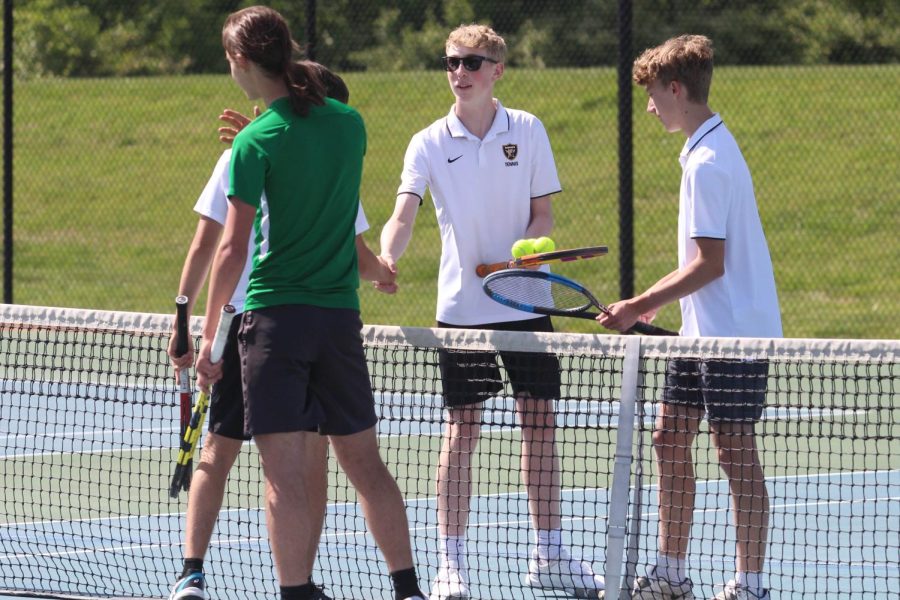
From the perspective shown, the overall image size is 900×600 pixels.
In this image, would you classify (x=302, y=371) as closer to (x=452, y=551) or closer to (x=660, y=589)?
(x=452, y=551)

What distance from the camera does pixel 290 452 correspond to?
3840 mm

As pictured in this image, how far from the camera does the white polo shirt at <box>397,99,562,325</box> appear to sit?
189 inches

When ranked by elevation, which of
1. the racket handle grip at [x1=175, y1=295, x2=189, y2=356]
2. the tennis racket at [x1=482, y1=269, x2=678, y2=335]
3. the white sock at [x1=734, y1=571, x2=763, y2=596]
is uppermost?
the tennis racket at [x1=482, y1=269, x2=678, y2=335]

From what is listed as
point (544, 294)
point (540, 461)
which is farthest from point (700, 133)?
point (540, 461)

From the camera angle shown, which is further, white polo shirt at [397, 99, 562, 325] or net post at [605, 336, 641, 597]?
white polo shirt at [397, 99, 562, 325]

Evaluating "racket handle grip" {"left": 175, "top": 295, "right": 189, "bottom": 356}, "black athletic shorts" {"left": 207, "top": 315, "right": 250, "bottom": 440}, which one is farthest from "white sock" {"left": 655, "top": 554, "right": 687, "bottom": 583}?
"racket handle grip" {"left": 175, "top": 295, "right": 189, "bottom": 356}

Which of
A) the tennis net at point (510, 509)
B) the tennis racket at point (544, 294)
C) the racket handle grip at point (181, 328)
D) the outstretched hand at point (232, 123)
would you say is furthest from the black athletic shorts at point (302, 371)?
the outstretched hand at point (232, 123)

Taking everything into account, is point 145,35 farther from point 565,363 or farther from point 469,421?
point 469,421

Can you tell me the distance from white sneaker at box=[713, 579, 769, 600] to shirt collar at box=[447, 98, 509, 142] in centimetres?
160

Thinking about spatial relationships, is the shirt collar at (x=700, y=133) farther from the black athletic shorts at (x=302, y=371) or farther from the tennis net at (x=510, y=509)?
the black athletic shorts at (x=302, y=371)

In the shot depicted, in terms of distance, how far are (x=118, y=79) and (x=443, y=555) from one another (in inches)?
506

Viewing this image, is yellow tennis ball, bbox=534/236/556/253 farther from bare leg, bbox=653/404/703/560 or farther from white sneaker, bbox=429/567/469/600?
white sneaker, bbox=429/567/469/600

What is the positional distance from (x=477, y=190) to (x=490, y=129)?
8.1 inches

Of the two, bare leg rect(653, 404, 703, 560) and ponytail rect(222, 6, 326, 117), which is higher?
ponytail rect(222, 6, 326, 117)
